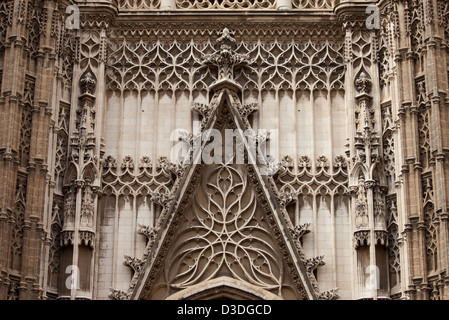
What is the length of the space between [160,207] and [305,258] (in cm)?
342

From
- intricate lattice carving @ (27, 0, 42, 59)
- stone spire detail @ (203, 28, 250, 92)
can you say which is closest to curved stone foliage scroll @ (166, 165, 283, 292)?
stone spire detail @ (203, 28, 250, 92)

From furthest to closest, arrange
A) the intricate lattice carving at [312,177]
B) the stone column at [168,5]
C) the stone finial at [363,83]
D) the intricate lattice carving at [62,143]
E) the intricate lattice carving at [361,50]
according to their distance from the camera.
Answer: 1. the stone column at [168,5]
2. the intricate lattice carving at [361,50]
3. the stone finial at [363,83]
4. the intricate lattice carving at [312,177]
5. the intricate lattice carving at [62,143]

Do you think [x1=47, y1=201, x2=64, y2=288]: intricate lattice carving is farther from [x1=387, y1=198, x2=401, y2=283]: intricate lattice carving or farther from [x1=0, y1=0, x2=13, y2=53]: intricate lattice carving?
[x1=387, y1=198, x2=401, y2=283]: intricate lattice carving

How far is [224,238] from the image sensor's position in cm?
2312

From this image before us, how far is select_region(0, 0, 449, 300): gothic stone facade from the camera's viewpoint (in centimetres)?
2180

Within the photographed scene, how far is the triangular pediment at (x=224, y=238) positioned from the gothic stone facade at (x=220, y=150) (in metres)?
0.03

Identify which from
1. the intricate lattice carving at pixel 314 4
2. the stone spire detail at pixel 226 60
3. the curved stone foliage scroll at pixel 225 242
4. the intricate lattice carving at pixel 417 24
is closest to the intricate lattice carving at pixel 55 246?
the curved stone foliage scroll at pixel 225 242

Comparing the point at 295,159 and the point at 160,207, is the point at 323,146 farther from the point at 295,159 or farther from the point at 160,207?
the point at 160,207

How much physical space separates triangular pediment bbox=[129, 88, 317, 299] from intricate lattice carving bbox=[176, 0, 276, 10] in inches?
129

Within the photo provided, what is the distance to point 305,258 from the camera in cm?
2275

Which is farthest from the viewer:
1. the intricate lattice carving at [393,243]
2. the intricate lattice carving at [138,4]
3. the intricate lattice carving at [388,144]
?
the intricate lattice carving at [138,4]

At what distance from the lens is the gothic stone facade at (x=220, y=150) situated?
21797 millimetres

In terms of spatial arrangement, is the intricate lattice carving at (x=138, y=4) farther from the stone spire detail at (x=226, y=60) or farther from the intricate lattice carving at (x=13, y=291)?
the intricate lattice carving at (x=13, y=291)
